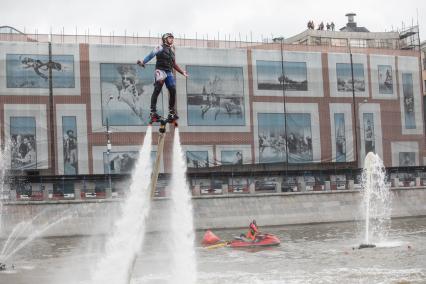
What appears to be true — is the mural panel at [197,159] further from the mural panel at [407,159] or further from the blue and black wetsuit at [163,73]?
the blue and black wetsuit at [163,73]

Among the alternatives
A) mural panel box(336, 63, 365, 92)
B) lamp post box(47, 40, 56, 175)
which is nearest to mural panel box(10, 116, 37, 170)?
lamp post box(47, 40, 56, 175)

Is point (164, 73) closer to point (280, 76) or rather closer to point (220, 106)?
point (220, 106)

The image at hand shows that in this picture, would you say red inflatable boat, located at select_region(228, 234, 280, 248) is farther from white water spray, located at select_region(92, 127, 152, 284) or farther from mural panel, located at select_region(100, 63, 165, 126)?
white water spray, located at select_region(92, 127, 152, 284)

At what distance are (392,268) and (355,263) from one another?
108 inches

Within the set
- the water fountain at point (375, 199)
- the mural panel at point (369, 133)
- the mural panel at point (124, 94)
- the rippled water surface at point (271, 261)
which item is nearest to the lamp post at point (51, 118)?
the mural panel at point (124, 94)

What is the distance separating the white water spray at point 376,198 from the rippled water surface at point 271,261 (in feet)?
4.73

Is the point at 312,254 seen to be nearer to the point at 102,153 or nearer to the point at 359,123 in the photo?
the point at 102,153

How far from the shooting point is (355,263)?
35.7 meters

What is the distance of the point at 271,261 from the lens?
38031 mm

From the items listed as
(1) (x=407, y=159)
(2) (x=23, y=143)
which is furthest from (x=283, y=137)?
(2) (x=23, y=143)

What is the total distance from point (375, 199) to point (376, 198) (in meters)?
0.23

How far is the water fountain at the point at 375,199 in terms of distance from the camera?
54.0m

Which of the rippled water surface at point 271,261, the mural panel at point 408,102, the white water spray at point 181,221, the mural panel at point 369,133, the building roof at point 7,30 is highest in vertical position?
the building roof at point 7,30

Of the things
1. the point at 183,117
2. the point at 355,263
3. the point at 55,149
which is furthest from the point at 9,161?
the point at 355,263
